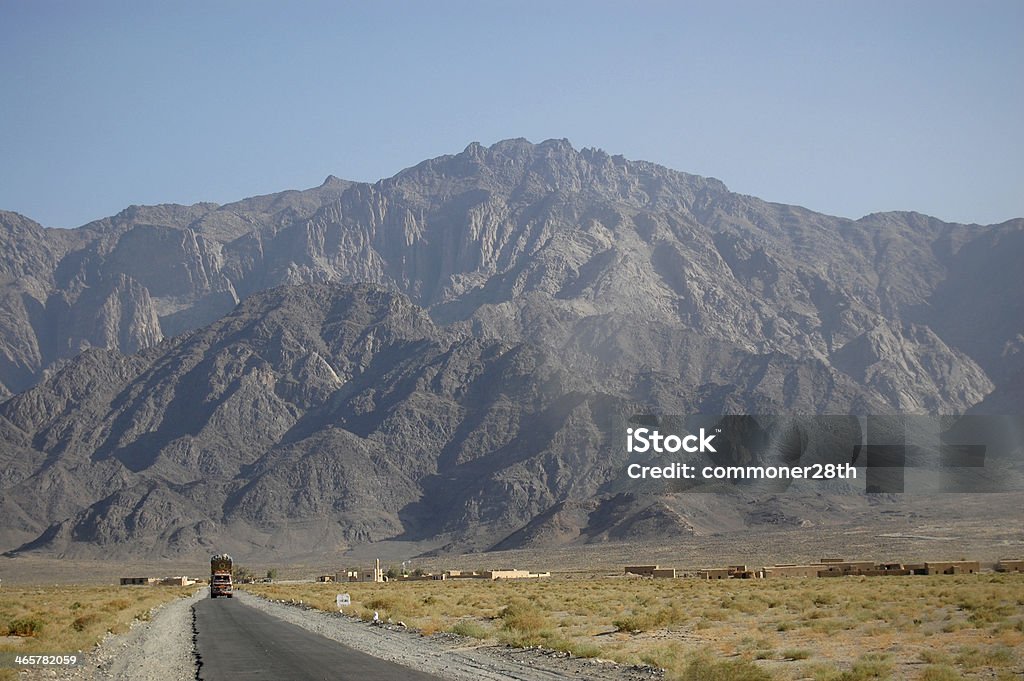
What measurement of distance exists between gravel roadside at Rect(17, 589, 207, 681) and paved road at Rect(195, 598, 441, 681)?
665mm

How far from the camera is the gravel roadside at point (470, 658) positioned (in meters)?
38.4

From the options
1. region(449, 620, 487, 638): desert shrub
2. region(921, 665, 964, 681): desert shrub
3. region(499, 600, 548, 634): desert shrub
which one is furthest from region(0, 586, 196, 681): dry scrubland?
region(921, 665, 964, 681): desert shrub

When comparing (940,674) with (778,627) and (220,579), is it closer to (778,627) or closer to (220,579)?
(778,627)

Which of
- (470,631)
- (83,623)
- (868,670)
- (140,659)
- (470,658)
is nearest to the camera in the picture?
(868,670)

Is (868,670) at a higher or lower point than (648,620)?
higher

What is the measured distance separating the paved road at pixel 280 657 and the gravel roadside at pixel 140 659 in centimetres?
67

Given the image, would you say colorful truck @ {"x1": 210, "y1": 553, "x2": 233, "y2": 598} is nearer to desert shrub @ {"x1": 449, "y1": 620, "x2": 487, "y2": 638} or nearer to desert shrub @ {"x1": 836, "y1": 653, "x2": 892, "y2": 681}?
desert shrub @ {"x1": 449, "y1": 620, "x2": 487, "y2": 638}

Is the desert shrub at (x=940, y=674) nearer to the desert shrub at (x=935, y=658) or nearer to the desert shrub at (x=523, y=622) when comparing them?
the desert shrub at (x=935, y=658)

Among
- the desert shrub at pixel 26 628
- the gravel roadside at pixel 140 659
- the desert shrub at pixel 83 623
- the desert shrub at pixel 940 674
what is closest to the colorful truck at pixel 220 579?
the gravel roadside at pixel 140 659

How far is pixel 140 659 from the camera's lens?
45781 mm

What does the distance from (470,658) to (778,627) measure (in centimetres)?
1548

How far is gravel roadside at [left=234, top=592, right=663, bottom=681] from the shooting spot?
1512 inches

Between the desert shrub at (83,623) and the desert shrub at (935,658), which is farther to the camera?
the desert shrub at (83,623)

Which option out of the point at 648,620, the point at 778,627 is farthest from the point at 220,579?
the point at 778,627
